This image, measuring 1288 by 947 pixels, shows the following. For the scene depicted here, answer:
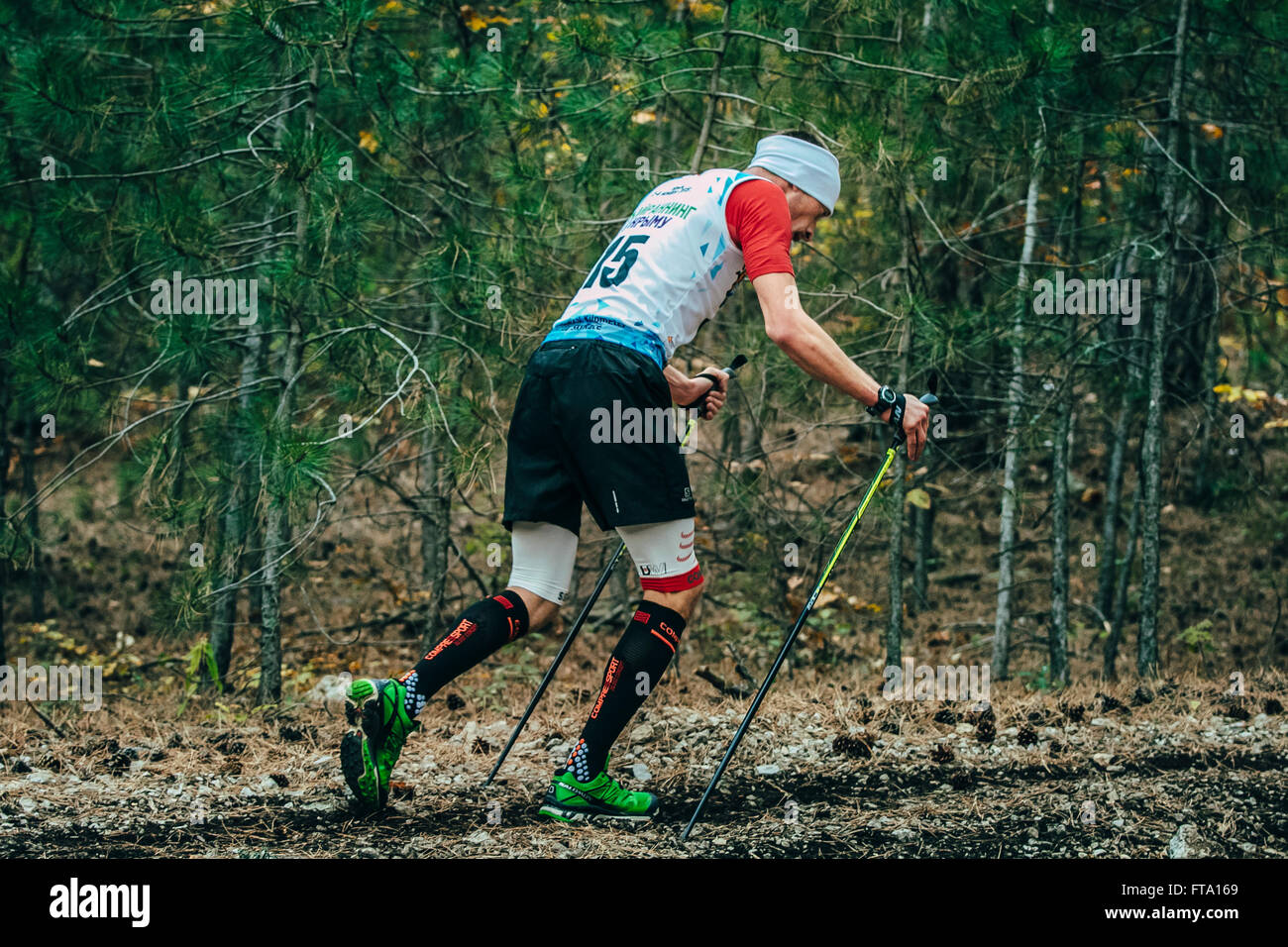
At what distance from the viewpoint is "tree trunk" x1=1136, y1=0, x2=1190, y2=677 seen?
584 centimetres

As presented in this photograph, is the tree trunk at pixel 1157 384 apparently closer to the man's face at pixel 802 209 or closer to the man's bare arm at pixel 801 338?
the man's face at pixel 802 209

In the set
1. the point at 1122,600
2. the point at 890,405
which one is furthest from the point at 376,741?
the point at 1122,600

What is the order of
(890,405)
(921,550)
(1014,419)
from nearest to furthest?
(890,405)
(1014,419)
(921,550)

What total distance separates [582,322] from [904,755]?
2.14 m

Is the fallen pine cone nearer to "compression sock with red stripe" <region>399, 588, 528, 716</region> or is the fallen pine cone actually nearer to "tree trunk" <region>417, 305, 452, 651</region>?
"compression sock with red stripe" <region>399, 588, 528, 716</region>

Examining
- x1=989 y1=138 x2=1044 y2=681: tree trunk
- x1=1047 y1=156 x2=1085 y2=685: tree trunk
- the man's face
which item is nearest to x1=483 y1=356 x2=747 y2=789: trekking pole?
the man's face

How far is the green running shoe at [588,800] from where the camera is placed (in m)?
3.46

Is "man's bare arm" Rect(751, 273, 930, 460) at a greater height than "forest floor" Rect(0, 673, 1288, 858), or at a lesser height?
greater

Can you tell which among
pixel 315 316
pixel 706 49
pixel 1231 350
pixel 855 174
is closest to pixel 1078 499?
pixel 1231 350

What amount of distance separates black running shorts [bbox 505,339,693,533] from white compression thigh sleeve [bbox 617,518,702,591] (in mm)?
68

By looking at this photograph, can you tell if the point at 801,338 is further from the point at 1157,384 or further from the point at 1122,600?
the point at 1122,600

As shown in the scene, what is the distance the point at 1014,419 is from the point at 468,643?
3.85m

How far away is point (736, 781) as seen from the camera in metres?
4.05

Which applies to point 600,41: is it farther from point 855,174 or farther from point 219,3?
point 219,3
